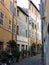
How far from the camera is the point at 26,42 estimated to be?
4266 cm

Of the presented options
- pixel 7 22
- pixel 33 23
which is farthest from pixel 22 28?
pixel 33 23

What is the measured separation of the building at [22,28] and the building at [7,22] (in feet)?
10.2

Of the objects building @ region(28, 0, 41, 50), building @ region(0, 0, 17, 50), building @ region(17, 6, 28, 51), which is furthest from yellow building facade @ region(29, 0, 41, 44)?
building @ region(0, 0, 17, 50)

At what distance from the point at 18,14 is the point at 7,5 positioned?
7.79m

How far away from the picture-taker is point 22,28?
1551 inches

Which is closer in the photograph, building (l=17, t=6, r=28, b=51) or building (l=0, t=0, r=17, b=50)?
building (l=0, t=0, r=17, b=50)

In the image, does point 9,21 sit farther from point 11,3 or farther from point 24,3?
point 24,3

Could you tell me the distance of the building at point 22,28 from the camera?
119ft

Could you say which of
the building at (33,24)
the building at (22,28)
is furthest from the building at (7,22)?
the building at (33,24)

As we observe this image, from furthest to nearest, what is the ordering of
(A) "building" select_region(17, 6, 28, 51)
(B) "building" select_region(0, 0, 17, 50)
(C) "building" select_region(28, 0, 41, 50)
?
(C) "building" select_region(28, 0, 41, 50) → (A) "building" select_region(17, 6, 28, 51) → (B) "building" select_region(0, 0, 17, 50)

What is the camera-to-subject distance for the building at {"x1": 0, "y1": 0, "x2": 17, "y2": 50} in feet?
84.4

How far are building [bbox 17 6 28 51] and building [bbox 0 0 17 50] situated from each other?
310 centimetres

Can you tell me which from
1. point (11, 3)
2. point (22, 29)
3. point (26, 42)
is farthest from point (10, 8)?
point (26, 42)

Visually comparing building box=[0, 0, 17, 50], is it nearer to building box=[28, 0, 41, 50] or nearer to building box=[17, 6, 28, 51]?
building box=[17, 6, 28, 51]
